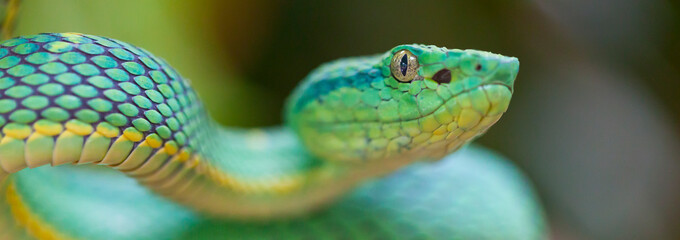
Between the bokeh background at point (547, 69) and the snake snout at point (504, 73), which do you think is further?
the bokeh background at point (547, 69)

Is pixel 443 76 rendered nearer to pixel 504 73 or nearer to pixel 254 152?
pixel 504 73

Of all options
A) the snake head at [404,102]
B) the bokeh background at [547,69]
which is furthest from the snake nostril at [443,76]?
the bokeh background at [547,69]

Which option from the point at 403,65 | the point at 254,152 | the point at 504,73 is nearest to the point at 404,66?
the point at 403,65

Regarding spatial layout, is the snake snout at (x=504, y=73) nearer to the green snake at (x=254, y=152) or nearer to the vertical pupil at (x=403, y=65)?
Result: the green snake at (x=254, y=152)

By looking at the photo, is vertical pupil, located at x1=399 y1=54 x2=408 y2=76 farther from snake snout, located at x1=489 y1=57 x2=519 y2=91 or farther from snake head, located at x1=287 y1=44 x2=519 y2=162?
snake snout, located at x1=489 y1=57 x2=519 y2=91

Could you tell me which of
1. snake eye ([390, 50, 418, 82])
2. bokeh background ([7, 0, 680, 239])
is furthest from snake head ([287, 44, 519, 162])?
bokeh background ([7, 0, 680, 239])

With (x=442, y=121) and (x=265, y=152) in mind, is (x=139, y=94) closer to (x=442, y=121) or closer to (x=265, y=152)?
(x=442, y=121)
